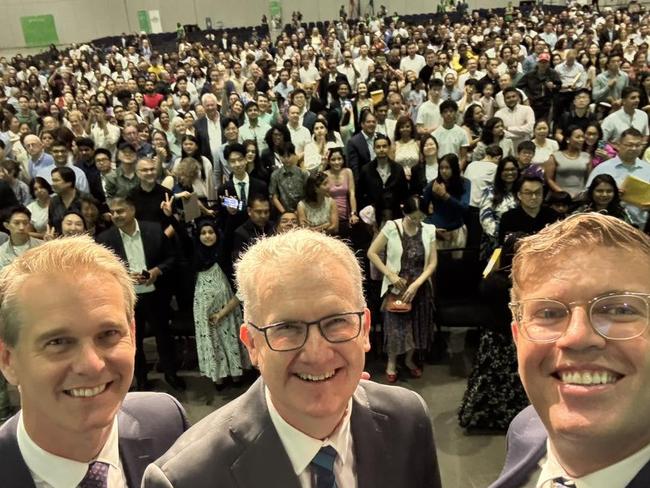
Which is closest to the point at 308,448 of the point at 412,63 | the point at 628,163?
the point at 628,163

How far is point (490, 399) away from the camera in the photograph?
370cm

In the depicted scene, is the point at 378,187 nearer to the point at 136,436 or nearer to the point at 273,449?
the point at 136,436

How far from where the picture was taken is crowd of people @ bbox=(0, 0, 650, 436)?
13.9ft

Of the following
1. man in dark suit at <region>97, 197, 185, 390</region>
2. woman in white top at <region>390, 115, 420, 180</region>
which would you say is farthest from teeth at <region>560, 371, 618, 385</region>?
woman in white top at <region>390, 115, 420, 180</region>

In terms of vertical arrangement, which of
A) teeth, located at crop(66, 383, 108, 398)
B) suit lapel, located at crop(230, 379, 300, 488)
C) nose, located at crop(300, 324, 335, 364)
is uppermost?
nose, located at crop(300, 324, 335, 364)

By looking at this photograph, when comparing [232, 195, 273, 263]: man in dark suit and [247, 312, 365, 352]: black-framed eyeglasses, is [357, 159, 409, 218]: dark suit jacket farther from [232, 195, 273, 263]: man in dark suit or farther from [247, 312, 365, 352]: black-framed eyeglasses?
[247, 312, 365, 352]: black-framed eyeglasses

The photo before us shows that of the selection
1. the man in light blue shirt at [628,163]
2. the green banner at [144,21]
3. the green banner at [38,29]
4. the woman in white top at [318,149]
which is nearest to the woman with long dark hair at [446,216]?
the man in light blue shirt at [628,163]

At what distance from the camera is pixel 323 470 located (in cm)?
134

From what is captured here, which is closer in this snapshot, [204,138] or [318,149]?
[318,149]

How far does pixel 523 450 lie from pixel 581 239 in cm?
59

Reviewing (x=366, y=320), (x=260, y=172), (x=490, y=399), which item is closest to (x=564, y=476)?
(x=366, y=320)

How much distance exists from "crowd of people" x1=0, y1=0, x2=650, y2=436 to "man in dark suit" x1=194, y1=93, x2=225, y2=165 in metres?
0.02

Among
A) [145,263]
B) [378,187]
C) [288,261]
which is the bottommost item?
[145,263]

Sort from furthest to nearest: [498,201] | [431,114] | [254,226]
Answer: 1. [431,114]
2. [498,201]
3. [254,226]
